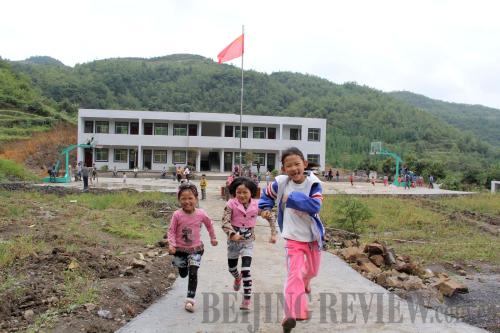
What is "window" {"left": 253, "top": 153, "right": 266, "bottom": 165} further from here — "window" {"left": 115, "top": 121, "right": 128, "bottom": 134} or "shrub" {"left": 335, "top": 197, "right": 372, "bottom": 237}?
"shrub" {"left": 335, "top": 197, "right": 372, "bottom": 237}

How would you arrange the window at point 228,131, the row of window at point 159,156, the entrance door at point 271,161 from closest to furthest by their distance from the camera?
the row of window at point 159,156 → the entrance door at point 271,161 → the window at point 228,131

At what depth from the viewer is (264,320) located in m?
4.44

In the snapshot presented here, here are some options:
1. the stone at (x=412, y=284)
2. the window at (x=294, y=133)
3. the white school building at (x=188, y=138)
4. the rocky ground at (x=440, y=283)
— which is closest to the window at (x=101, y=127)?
the white school building at (x=188, y=138)

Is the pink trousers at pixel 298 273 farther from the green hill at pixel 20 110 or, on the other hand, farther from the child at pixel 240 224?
the green hill at pixel 20 110

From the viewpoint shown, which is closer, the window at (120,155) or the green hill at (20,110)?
the window at (120,155)

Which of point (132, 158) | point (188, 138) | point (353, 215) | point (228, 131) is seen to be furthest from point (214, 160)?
point (353, 215)

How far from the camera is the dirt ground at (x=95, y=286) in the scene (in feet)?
13.9

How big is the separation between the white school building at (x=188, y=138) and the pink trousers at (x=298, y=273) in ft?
136

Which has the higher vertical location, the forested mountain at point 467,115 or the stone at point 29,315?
the forested mountain at point 467,115

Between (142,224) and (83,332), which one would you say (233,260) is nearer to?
(83,332)

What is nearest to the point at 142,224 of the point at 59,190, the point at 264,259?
the point at 264,259

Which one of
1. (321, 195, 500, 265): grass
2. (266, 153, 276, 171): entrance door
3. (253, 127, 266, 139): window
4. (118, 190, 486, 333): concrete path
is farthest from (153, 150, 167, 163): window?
(118, 190, 486, 333): concrete path

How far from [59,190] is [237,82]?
79903 mm

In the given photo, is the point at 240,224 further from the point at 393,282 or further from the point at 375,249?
the point at 375,249
